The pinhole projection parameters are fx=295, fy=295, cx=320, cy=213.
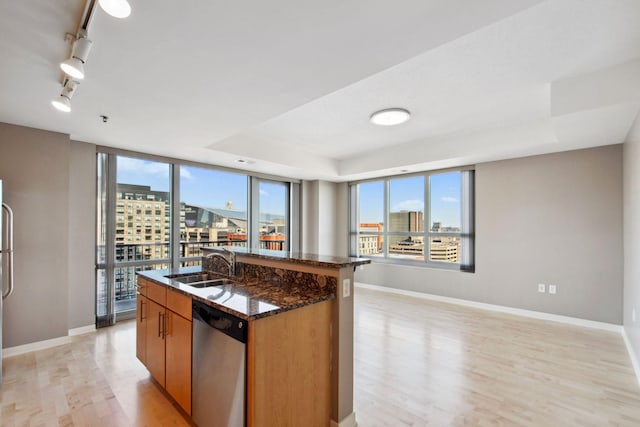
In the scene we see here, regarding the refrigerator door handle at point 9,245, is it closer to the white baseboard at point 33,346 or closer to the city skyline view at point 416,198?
the white baseboard at point 33,346

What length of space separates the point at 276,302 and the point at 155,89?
1866mm

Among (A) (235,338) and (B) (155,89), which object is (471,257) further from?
(B) (155,89)

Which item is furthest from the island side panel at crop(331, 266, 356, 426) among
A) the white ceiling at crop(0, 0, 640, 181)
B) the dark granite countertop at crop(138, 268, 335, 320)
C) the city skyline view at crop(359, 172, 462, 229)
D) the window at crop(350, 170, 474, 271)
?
the city skyline view at crop(359, 172, 462, 229)

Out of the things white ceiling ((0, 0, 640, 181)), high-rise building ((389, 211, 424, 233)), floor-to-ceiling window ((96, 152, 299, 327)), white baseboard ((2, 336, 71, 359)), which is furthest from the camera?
high-rise building ((389, 211, 424, 233))

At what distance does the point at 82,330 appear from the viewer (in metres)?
3.67

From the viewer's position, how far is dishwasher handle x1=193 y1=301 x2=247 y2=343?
1553 millimetres

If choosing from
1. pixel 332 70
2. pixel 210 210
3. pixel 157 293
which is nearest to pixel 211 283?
Result: pixel 157 293

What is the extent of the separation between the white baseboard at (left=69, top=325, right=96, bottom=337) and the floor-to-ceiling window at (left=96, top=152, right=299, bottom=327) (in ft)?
0.48

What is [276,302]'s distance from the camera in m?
1.75

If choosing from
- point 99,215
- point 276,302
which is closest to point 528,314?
point 276,302

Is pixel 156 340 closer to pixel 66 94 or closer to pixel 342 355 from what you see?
pixel 342 355

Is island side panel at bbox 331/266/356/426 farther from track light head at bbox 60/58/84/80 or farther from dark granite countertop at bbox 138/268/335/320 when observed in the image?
track light head at bbox 60/58/84/80

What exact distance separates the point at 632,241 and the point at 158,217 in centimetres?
580

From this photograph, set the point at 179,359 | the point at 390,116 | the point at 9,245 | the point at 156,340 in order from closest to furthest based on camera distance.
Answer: the point at 179,359, the point at 156,340, the point at 9,245, the point at 390,116
